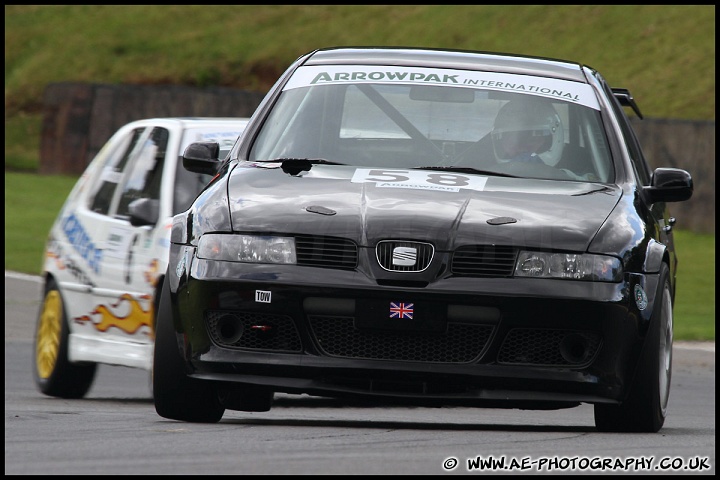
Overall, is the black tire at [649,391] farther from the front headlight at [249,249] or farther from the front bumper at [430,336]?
the front headlight at [249,249]

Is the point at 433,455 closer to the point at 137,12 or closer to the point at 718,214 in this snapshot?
the point at 718,214

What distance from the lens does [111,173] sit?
942 centimetres

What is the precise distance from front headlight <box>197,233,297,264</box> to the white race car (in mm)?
2124

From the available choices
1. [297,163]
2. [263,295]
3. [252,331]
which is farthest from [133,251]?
[263,295]

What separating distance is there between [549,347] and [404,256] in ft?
2.12

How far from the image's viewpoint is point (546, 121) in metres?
7.19

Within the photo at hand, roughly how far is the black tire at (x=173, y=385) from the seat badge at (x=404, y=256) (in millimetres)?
902

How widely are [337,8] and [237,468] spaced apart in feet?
164

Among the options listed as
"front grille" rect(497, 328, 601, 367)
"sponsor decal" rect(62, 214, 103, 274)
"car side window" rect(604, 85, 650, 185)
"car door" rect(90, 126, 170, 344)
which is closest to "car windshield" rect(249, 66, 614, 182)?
"car side window" rect(604, 85, 650, 185)

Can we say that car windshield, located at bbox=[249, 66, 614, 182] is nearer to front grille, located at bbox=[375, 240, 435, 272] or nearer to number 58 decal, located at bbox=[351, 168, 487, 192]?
number 58 decal, located at bbox=[351, 168, 487, 192]

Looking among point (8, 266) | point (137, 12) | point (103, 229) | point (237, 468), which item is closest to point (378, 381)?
point (237, 468)

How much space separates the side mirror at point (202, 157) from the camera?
7191 millimetres

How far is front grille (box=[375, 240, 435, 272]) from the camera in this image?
5.98 m

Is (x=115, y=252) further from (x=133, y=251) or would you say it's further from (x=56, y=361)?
(x=56, y=361)
